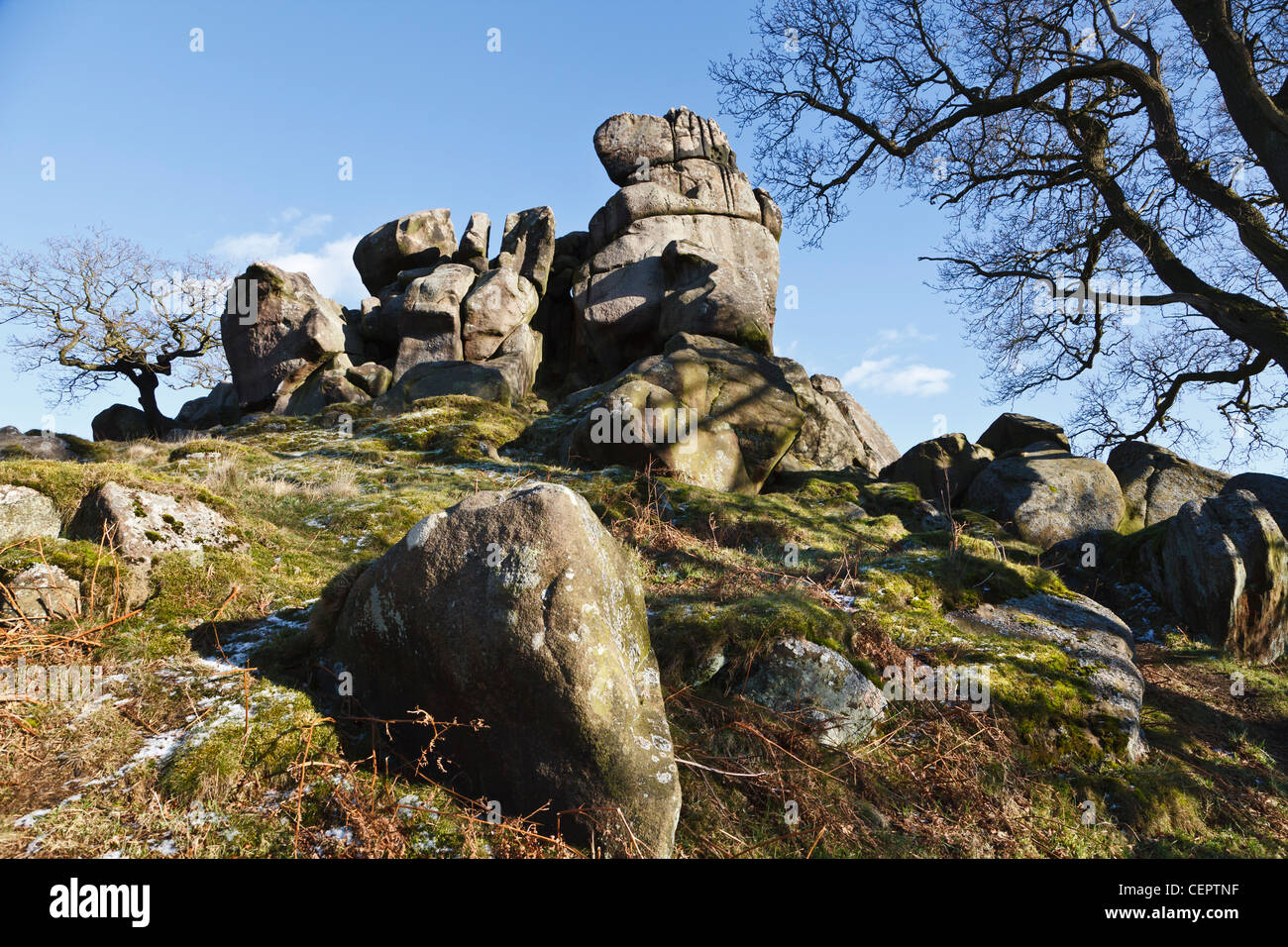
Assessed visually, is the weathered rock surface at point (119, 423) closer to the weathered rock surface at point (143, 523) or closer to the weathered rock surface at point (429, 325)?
the weathered rock surface at point (429, 325)

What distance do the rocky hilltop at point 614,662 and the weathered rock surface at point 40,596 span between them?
17 mm

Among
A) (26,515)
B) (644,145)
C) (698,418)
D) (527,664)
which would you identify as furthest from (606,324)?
(527,664)

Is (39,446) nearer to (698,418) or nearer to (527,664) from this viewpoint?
(698,418)

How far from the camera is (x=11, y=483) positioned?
5.94 meters

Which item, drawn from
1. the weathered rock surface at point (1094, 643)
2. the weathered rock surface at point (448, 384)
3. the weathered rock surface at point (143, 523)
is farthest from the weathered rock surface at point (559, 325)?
the weathered rock surface at point (143, 523)

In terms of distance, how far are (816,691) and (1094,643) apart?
3858mm

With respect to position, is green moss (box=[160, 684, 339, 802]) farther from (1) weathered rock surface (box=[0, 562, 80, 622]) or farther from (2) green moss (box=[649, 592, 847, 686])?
(2) green moss (box=[649, 592, 847, 686])

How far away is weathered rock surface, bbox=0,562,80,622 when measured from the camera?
481 cm

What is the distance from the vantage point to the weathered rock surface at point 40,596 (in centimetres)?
481

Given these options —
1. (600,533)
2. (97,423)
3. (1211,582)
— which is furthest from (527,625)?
(97,423)

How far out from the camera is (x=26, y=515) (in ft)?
18.8

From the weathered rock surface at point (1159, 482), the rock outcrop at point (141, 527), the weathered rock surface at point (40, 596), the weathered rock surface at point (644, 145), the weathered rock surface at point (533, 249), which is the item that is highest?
the weathered rock surface at point (644, 145)

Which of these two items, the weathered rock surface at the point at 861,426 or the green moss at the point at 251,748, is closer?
the green moss at the point at 251,748
